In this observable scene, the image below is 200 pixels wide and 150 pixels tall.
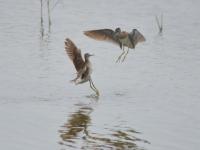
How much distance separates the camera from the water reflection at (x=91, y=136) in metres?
10.1

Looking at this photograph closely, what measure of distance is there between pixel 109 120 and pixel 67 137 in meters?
1.22

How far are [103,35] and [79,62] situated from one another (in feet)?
4.95

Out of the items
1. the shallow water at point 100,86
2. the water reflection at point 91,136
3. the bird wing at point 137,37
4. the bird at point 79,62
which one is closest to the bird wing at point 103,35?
the bird wing at point 137,37

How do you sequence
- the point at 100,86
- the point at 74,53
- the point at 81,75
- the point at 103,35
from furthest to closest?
1. the point at 103,35
2. the point at 100,86
3. the point at 81,75
4. the point at 74,53

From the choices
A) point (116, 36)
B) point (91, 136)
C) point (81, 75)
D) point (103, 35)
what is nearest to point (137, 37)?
point (116, 36)

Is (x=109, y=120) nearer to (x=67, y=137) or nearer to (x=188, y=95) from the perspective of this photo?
(x=67, y=137)

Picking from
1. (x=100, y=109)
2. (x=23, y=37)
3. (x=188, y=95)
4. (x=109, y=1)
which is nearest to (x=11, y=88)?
(x=100, y=109)

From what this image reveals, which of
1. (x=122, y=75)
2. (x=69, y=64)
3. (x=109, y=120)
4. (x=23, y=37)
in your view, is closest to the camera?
(x=109, y=120)

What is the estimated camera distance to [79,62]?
1318cm

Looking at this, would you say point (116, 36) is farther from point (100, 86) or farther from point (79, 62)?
point (79, 62)

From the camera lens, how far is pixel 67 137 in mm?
10516

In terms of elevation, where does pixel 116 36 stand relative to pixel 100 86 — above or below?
above

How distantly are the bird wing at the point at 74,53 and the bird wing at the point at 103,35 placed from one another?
1307 millimetres

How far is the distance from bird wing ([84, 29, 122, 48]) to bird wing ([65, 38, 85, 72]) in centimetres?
131
